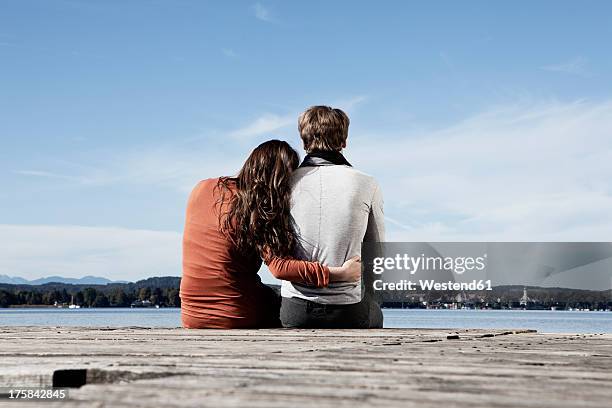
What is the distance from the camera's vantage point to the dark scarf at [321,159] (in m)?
4.67

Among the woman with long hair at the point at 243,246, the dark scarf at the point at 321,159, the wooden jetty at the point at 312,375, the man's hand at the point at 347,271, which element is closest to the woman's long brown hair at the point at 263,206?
the woman with long hair at the point at 243,246

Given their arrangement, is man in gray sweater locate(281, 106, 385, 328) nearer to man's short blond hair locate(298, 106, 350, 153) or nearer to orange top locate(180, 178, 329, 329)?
man's short blond hair locate(298, 106, 350, 153)

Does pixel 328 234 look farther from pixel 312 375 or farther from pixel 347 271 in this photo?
pixel 312 375

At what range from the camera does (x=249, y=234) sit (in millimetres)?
4449

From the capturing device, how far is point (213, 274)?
15.1 feet

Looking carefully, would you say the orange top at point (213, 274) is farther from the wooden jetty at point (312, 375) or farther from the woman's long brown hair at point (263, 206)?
the wooden jetty at point (312, 375)

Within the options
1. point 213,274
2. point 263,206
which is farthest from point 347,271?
point 213,274

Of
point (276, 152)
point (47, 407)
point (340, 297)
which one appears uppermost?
point (276, 152)

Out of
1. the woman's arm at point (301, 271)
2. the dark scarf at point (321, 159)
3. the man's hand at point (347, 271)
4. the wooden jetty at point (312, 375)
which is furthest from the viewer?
the dark scarf at point (321, 159)

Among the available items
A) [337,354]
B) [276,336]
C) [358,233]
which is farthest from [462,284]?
[337,354]

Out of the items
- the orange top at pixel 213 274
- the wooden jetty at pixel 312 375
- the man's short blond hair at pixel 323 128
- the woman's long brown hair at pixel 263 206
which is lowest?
the wooden jetty at pixel 312 375

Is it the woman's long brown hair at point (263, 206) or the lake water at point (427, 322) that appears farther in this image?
the lake water at point (427, 322)

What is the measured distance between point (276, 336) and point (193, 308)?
121 cm

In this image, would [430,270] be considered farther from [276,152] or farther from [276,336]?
[276,336]
